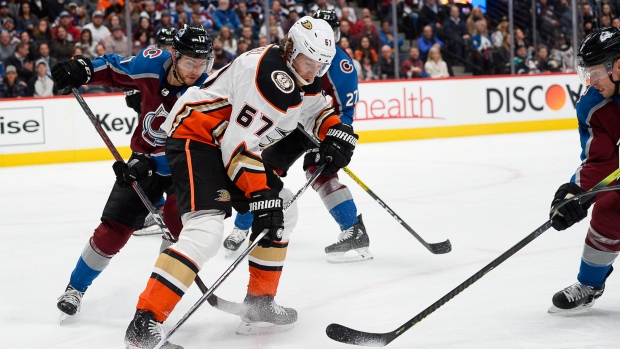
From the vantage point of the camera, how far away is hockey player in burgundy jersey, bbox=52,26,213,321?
120 inches

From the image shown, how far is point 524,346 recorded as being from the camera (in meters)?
2.54

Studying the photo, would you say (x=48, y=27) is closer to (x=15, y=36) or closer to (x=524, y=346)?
(x=15, y=36)

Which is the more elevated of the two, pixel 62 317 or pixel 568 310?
pixel 568 310

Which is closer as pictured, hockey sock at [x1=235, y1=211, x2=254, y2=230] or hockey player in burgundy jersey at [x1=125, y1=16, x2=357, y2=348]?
hockey player in burgundy jersey at [x1=125, y1=16, x2=357, y2=348]

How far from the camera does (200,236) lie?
2455mm

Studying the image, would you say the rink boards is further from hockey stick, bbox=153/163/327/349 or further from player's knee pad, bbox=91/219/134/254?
hockey stick, bbox=153/163/327/349

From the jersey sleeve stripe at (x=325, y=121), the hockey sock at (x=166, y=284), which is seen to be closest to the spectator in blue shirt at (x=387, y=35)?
the jersey sleeve stripe at (x=325, y=121)

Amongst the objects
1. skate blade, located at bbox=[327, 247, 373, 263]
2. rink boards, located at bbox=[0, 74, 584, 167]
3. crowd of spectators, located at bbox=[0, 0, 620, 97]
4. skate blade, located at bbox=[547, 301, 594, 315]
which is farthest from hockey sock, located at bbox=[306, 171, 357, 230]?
crowd of spectators, located at bbox=[0, 0, 620, 97]

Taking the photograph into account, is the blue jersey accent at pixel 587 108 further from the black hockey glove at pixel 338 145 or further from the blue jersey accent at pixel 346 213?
the blue jersey accent at pixel 346 213

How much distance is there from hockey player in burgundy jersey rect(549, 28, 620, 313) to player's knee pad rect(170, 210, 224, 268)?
102 centimetres

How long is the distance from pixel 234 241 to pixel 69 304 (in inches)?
48.0

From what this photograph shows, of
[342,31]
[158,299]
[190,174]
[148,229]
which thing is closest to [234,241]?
[148,229]

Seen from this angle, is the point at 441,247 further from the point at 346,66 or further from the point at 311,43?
the point at 311,43

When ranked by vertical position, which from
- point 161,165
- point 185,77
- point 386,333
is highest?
point 185,77
